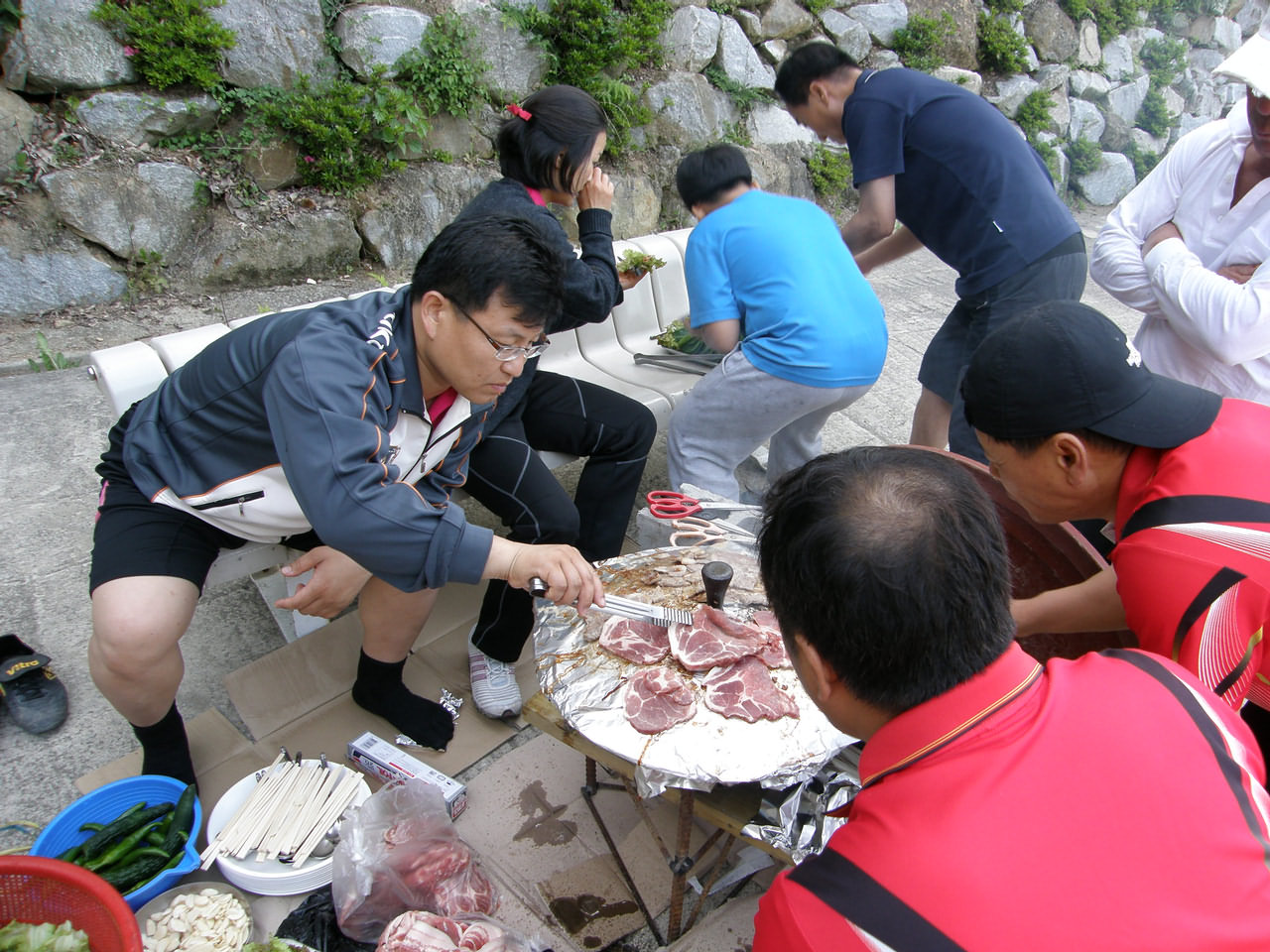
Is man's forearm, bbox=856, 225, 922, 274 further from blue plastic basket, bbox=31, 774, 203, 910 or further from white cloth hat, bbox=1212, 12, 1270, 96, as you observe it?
blue plastic basket, bbox=31, 774, 203, 910

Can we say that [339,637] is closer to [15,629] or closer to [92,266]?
[15,629]

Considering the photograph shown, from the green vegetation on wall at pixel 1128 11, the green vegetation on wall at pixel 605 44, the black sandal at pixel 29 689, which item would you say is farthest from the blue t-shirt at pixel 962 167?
the green vegetation on wall at pixel 1128 11

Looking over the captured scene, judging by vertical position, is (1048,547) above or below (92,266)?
above

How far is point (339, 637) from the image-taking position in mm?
3049

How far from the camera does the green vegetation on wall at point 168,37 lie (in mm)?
5086

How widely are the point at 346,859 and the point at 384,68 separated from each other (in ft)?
19.5

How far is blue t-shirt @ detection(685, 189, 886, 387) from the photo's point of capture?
3.18 metres

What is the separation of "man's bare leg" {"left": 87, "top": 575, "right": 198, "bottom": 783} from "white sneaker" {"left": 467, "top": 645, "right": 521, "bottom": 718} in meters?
0.99

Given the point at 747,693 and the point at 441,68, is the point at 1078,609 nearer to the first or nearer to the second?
the point at 747,693

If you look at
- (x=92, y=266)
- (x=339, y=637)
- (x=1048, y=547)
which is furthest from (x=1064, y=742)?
(x=92, y=266)

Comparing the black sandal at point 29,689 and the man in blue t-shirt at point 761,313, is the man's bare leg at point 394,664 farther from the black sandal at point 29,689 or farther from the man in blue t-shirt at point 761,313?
the man in blue t-shirt at point 761,313

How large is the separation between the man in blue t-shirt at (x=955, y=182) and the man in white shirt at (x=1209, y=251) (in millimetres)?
449

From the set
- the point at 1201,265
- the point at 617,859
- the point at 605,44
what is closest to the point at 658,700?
the point at 617,859

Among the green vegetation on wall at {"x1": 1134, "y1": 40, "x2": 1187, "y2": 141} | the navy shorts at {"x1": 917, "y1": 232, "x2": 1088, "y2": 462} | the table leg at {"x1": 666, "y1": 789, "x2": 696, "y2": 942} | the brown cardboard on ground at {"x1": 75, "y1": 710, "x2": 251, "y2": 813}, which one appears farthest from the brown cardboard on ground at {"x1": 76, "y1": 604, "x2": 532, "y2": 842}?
the green vegetation on wall at {"x1": 1134, "y1": 40, "x2": 1187, "y2": 141}
